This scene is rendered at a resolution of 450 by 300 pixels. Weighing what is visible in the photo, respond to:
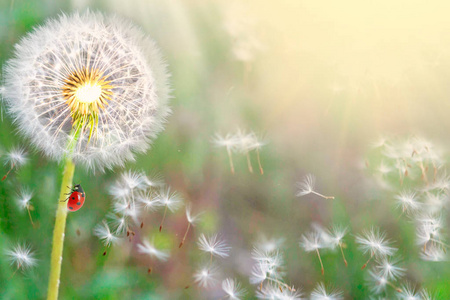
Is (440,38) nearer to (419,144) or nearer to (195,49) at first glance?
(419,144)

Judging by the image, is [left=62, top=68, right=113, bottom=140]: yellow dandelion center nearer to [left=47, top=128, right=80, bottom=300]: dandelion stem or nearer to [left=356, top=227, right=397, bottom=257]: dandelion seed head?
[left=47, top=128, right=80, bottom=300]: dandelion stem

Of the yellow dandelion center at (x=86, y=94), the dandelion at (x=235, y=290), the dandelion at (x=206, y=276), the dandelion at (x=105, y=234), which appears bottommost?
the dandelion at (x=235, y=290)

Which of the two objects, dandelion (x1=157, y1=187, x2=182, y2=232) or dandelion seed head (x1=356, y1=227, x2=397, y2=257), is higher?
dandelion (x1=157, y1=187, x2=182, y2=232)

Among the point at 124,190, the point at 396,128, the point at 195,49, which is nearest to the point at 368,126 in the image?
the point at 396,128

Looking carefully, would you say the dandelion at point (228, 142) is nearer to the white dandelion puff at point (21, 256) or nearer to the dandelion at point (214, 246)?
the dandelion at point (214, 246)

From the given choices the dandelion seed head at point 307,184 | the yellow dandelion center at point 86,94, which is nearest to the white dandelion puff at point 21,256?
Result: the yellow dandelion center at point 86,94

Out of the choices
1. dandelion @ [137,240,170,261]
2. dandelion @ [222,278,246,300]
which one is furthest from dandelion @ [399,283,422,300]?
dandelion @ [137,240,170,261]

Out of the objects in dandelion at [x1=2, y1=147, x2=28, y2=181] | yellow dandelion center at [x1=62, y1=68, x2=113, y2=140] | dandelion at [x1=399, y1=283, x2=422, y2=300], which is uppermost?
yellow dandelion center at [x1=62, y1=68, x2=113, y2=140]

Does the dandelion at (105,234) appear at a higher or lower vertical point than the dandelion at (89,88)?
lower
